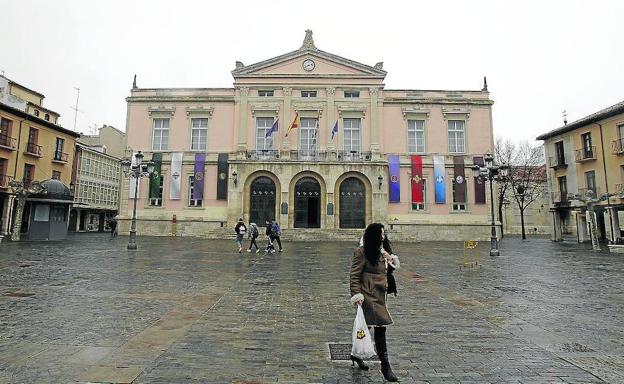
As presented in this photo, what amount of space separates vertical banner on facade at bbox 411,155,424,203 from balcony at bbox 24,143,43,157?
33799 mm

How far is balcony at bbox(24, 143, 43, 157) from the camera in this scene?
3220cm

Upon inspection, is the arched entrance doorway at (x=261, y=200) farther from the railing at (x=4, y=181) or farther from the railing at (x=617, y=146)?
the railing at (x=617, y=146)

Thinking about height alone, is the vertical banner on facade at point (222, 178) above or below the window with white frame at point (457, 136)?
below

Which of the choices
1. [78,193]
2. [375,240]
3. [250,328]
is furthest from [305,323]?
[78,193]

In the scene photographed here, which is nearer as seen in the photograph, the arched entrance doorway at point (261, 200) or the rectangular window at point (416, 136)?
the arched entrance doorway at point (261, 200)

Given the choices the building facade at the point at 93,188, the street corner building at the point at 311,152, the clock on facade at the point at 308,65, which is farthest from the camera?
the building facade at the point at 93,188

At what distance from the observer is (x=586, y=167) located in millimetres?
32750

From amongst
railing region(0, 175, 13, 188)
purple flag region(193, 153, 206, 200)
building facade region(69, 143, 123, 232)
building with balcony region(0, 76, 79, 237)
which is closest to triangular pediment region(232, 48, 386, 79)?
purple flag region(193, 153, 206, 200)

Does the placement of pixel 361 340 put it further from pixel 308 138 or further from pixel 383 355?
pixel 308 138

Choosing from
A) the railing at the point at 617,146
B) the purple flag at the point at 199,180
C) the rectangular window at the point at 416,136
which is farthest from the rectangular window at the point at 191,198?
the railing at the point at 617,146

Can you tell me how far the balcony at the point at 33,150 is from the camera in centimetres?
3220

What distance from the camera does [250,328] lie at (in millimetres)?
6102

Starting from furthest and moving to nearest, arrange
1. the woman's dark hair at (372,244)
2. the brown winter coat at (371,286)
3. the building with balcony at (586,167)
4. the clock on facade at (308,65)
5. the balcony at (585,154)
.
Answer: the clock on facade at (308,65) < the balcony at (585,154) < the building with balcony at (586,167) < the woman's dark hair at (372,244) < the brown winter coat at (371,286)

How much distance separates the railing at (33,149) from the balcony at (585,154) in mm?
47623
